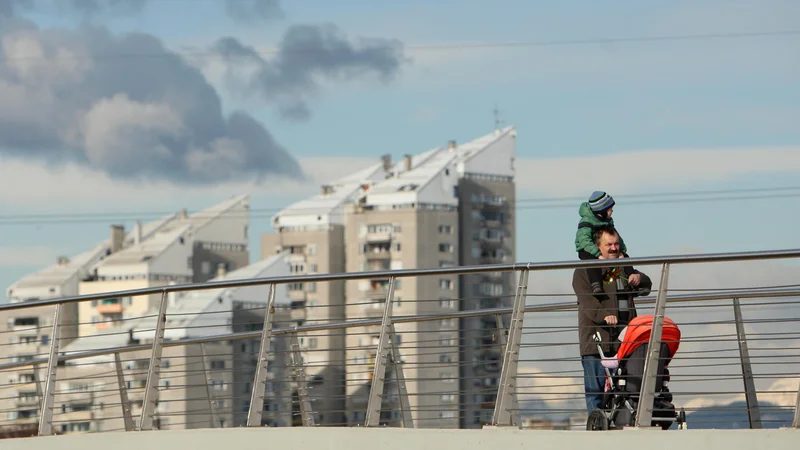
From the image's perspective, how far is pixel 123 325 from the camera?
480 ft

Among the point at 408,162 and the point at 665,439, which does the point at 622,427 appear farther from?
the point at 408,162

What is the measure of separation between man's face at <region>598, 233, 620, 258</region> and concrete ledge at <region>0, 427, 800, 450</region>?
1.38 metres

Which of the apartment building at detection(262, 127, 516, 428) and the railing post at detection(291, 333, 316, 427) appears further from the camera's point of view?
the apartment building at detection(262, 127, 516, 428)

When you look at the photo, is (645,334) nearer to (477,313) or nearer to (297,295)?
(477,313)

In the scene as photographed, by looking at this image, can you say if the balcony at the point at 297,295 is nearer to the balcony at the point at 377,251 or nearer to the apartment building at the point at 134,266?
the apartment building at the point at 134,266

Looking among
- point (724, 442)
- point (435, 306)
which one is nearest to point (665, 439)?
point (724, 442)

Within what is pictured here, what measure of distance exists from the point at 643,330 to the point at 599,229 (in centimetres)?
95

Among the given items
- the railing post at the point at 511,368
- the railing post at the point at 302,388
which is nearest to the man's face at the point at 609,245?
the railing post at the point at 511,368

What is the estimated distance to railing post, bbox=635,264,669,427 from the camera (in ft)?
24.9

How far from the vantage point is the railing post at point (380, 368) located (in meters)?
8.51

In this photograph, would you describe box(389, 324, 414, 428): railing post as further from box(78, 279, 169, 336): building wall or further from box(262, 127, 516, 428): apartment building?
box(78, 279, 169, 336): building wall

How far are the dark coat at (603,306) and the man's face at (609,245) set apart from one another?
0.27 m

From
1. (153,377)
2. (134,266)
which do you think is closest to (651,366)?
(153,377)

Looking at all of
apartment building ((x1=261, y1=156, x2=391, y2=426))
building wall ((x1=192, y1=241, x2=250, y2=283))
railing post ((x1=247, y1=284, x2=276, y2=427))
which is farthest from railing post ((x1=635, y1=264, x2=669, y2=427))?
building wall ((x1=192, y1=241, x2=250, y2=283))
